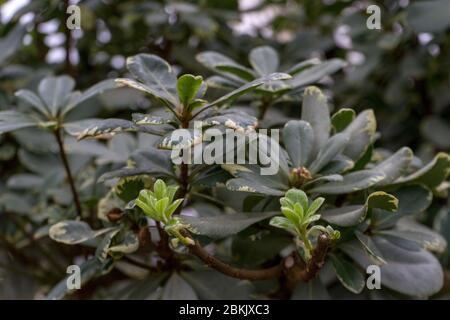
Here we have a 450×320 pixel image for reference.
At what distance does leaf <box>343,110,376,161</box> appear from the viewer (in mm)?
767

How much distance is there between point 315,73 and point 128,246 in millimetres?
352

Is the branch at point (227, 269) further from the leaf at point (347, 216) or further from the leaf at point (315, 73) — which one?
the leaf at point (315, 73)

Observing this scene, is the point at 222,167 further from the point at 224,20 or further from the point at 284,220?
the point at 224,20

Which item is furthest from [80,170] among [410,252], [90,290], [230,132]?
[410,252]

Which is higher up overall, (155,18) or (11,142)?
(155,18)

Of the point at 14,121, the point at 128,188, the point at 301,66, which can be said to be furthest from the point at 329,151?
the point at 14,121

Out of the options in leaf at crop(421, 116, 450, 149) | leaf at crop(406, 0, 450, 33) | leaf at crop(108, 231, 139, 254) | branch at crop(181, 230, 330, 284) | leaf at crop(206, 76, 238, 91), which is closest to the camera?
branch at crop(181, 230, 330, 284)

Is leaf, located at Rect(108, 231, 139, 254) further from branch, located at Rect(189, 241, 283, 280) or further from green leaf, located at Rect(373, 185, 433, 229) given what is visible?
green leaf, located at Rect(373, 185, 433, 229)

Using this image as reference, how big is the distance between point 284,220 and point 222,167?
0.42 ft

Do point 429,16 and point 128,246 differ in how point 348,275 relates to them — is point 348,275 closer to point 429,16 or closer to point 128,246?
point 128,246

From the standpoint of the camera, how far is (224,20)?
1354mm

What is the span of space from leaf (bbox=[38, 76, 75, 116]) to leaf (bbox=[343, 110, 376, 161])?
39 centimetres

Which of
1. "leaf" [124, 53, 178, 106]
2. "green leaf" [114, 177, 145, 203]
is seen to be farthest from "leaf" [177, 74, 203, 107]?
"green leaf" [114, 177, 145, 203]

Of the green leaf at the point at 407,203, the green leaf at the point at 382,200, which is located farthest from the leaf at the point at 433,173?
the green leaf at the point at 382,200
